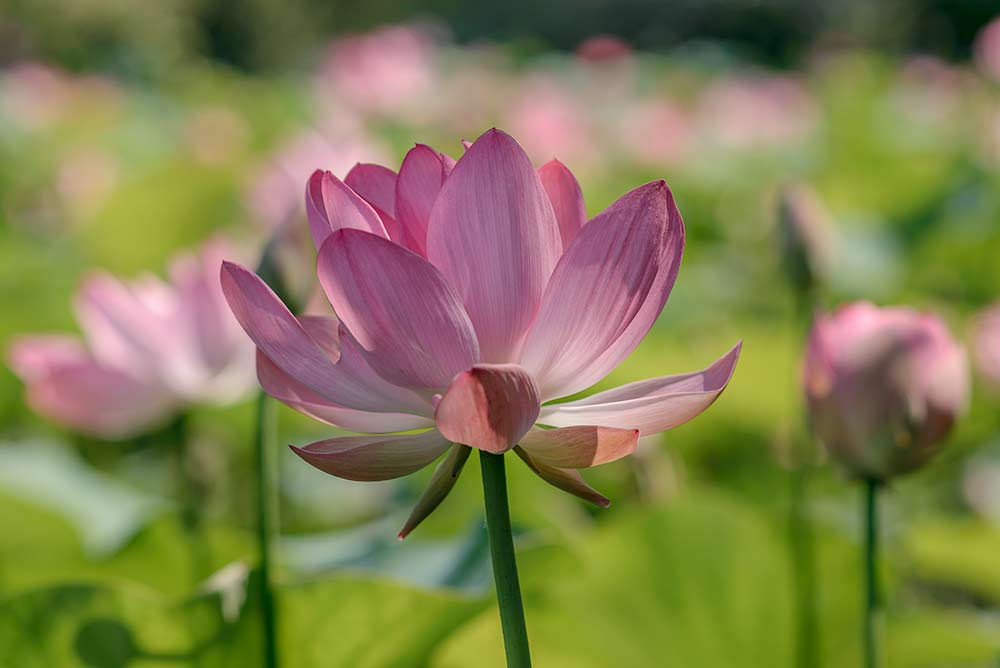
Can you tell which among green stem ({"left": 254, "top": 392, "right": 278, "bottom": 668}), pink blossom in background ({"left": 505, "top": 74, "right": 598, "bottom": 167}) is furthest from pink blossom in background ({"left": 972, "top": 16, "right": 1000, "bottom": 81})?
green stem ({"left": 254, "top": 392, "right": 278, "bottom": 668})

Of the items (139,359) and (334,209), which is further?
(139,359)

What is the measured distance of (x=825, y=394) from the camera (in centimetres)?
60

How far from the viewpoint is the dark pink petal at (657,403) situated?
0.40 m

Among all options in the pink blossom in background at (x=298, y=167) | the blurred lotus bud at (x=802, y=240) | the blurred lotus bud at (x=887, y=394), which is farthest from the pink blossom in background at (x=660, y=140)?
the blurred lotus bud at (x=887, y=394)

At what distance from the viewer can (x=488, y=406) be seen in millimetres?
372

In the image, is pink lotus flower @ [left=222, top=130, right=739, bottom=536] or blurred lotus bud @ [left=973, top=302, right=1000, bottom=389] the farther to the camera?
blurred lotus bud @ [left=973, top=302, right=1000, bottom=389]

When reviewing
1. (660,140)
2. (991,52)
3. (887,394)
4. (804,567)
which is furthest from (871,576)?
(991,52)

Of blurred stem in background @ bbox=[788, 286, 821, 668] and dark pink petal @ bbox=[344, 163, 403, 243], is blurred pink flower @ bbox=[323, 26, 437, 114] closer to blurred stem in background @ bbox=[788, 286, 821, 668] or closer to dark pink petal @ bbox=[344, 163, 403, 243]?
blurred stem in background @ bbox=[788, 286, 821, 668]

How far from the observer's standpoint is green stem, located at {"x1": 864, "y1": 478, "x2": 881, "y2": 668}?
0.58 m

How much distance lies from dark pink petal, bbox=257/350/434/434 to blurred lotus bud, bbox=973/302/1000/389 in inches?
32.5

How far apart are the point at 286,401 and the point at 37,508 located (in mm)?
597

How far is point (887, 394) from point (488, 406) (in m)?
0.28

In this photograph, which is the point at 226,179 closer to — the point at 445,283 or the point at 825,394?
the point at 825,394

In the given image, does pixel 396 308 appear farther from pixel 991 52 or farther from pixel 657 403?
pixel 991 52
